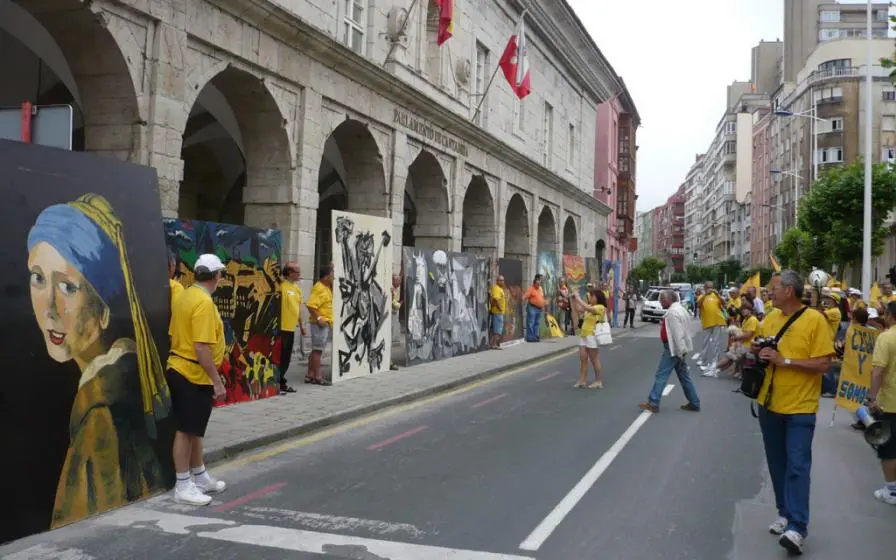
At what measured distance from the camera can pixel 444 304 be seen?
17219mm

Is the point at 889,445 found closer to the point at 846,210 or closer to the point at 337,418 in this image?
the point at 337,418

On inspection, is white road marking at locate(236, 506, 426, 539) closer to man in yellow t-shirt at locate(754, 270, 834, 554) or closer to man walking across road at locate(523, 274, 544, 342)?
man in yellow t-shirt at locate(754, 270, 834, 554)

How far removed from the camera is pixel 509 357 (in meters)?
18.3

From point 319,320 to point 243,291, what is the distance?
7.17ft

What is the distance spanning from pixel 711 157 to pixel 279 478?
144565 mm

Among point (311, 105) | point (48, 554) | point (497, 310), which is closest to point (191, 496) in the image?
point (48, 554)

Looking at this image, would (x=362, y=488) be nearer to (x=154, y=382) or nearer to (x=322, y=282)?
(x=154, y=382)

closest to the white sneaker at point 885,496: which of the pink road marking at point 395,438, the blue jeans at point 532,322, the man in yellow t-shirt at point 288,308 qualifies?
the pink road marking at point 395,438

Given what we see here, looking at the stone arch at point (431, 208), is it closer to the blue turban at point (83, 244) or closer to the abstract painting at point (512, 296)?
the abstract painting at point (512, 296)

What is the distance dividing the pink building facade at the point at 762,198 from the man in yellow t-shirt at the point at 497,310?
7435 centimetres

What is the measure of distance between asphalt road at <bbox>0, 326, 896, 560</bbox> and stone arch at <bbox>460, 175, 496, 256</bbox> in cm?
1529

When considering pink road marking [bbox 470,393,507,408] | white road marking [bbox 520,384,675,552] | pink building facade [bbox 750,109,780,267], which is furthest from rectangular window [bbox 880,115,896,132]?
white road marking [bbox 520,384,675,552]

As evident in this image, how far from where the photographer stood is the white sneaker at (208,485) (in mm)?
6227

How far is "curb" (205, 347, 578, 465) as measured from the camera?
7520 millimetres
